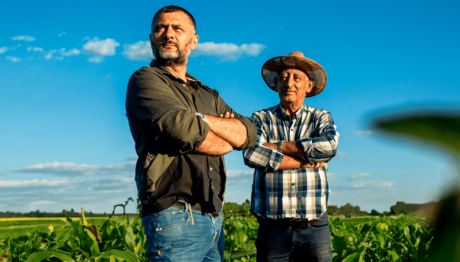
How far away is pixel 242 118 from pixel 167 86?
52 cm

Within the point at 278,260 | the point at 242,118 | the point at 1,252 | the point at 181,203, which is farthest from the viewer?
the point at 1,252

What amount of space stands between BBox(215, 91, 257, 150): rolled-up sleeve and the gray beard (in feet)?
1.16

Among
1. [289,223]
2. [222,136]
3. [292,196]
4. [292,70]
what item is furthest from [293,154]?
[222,136]

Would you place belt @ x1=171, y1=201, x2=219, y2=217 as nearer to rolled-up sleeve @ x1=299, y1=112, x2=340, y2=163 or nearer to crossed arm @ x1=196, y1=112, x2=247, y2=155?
crossed arm @ x1=196, y1=112, x2=247, y2=155

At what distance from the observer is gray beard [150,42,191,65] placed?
87.8 inches

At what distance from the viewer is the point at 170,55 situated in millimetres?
2232

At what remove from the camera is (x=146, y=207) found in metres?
1.91

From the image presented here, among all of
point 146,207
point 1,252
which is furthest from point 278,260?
point 1,252

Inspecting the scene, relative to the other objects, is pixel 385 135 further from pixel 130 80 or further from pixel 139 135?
pixel 130 80

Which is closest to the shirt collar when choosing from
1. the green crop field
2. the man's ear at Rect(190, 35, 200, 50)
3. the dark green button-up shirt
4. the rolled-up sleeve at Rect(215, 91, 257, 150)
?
the rolled-up sleeve at Rect(215, 91, 257, 150)

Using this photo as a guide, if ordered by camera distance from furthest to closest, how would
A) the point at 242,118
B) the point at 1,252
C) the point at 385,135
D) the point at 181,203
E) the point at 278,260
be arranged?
the point at 1,252 → the point at 278,260 → the point at 242,118 → the point at 181,203 → the point at 385,135

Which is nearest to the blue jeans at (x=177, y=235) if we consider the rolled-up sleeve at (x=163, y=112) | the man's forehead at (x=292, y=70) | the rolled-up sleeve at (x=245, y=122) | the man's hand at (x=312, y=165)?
the rolled-up sleeve at (x=163, y=112)

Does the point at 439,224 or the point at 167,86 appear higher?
the point at 167,86

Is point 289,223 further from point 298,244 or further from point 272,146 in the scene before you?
point 272,146
